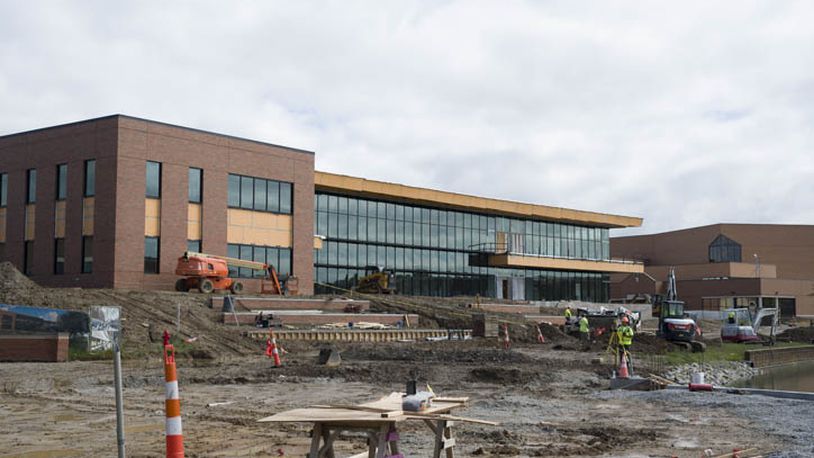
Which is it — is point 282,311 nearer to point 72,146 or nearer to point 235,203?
point 235,203

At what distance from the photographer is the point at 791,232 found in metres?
108

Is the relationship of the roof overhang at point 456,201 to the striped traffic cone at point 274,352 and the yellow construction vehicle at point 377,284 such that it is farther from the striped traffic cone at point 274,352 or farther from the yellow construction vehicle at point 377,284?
the striped traffic cone at point 274,352

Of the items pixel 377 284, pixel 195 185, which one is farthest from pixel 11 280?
pixel 377 284

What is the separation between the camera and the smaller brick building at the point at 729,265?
9762 centimetres

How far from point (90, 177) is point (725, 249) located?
8456 centimetres

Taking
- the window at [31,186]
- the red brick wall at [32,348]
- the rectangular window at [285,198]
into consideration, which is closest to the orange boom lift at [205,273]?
the rectangular window at [285,198]

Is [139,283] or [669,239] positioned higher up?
[669,239]

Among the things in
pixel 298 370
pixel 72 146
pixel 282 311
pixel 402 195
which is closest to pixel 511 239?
pixel 402 195

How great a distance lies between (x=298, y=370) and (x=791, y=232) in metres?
98.4

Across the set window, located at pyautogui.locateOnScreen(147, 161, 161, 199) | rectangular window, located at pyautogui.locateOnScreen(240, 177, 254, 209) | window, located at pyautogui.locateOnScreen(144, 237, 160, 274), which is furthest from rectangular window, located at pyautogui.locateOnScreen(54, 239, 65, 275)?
rectangular window, located at pyautogui.locateOnScreen(240, 177, 254, 209)

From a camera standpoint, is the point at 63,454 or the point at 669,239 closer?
the point at 63,454

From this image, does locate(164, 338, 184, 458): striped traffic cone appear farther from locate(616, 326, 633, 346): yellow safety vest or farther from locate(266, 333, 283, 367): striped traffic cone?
locate(616, 326, 633, 346): yellow safety vest

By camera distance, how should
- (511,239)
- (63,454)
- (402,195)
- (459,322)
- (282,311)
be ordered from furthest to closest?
(511,239), (402,195), (459,322), (282,311), (63,454)

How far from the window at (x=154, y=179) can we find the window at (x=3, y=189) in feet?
34.2
